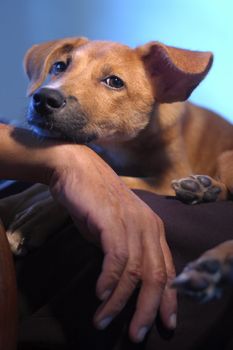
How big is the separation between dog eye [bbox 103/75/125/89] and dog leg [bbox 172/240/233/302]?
0.68 m

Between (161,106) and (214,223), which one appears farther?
(161,106)

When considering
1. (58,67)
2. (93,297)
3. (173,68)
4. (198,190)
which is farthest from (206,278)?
(58,67)

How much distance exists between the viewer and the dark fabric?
76 centimetres

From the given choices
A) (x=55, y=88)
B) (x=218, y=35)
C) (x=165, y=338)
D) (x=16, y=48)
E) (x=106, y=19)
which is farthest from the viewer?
(x=16, y=48)

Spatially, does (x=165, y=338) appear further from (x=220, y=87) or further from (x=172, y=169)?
(x=220, y=87)

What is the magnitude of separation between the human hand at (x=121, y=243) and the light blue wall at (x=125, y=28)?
32.8 inches

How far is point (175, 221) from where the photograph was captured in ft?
2.93

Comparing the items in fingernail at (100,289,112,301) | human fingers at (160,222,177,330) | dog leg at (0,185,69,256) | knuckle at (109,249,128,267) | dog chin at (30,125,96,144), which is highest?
dog chin at (30,125,96,144)

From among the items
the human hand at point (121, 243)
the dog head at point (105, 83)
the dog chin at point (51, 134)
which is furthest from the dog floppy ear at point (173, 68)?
the human hand at point (121, 243)

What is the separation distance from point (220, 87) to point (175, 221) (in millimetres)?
1234

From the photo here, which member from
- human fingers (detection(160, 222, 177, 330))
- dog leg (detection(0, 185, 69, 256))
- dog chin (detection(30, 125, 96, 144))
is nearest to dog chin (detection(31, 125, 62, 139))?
dog chin (detection(30, 125, 96, 144))

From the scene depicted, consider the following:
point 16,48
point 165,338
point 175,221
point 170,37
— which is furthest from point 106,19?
point 165,338

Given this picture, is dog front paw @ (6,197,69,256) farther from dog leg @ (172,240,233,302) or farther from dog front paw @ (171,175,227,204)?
dog leg @ (172,240,233,302)

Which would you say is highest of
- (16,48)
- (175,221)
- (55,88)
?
(55,88)
